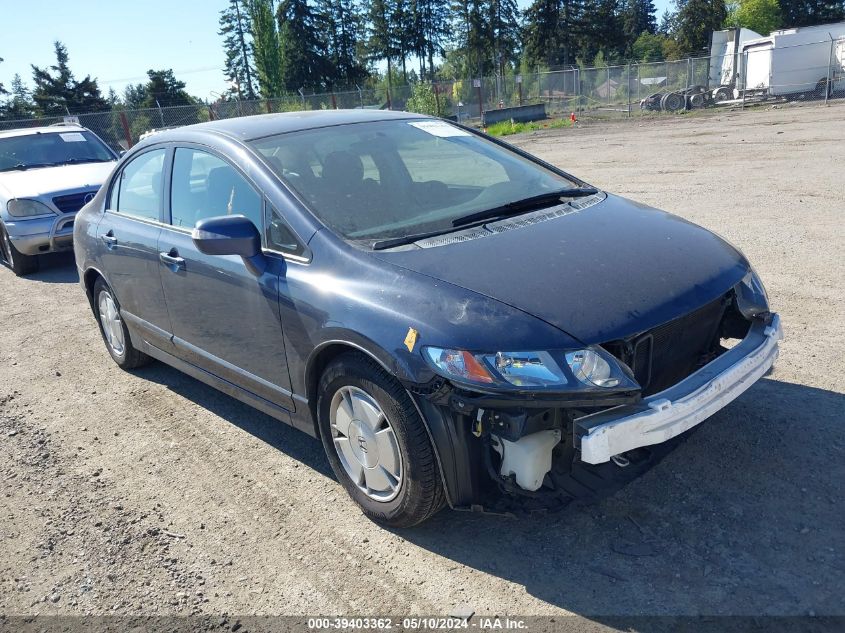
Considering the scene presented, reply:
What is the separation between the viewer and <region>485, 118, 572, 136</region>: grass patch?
2647cm

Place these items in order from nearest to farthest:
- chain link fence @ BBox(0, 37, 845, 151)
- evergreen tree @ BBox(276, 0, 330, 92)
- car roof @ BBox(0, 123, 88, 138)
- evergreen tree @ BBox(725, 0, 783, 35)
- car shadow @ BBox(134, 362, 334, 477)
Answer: car shadow @ BBox(134, 362, 334, 477) → car roof @ BBox(0, 123, 88, 138) → chain link fence @ BBox(0, 37, 845, 151) → evergreen tree @ BBox(725, 0, 783, 35) → evergreen tree @ BBox(276, 0, 330, 92)

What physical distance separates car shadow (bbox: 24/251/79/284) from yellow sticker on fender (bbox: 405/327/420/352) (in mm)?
6724

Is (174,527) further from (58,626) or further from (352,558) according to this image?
(352,558)

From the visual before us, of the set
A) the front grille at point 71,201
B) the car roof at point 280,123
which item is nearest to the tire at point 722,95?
the front grille at point 71,201

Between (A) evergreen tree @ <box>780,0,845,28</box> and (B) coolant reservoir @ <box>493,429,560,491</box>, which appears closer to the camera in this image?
(B) coolant reservoir @ <box>493,429,560,491</box>

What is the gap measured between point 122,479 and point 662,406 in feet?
9.37

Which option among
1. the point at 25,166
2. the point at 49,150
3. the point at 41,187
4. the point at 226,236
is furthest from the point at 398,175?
the point at 49,150

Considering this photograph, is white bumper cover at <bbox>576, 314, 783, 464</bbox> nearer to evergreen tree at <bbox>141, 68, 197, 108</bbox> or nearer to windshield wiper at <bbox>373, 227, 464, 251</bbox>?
windshield wiper at <bbox>373, 227, 464, 251</bbox>

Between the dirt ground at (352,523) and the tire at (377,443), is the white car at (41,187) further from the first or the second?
the tire at (377,443)

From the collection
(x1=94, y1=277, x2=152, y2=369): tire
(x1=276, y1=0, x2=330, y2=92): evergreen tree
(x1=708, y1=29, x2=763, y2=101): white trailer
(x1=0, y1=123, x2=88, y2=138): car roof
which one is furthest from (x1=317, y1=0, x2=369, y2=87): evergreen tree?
(x1=94, y1=277, x2=152, y2=369): tire

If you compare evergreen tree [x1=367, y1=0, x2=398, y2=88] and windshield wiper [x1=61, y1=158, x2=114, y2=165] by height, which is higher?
evergreen tree [x1=367, y1=0, x2=398, y2=88]

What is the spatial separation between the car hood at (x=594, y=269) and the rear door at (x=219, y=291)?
0.80 metres

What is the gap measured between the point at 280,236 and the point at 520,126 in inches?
979

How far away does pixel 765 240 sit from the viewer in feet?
22.6
